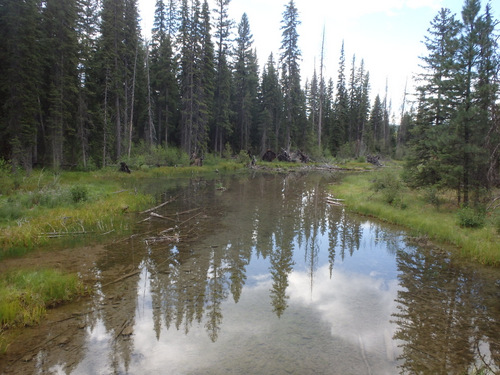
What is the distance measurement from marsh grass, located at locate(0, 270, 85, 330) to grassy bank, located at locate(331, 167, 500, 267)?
11.4m

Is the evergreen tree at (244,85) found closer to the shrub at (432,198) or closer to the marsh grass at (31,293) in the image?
the shrub at (432,198)

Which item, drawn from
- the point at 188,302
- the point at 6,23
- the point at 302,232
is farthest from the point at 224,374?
the point at 6,23

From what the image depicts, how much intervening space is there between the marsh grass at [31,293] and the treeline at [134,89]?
53.5 ft

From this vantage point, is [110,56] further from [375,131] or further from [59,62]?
[375,131]

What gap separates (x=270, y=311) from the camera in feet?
21.2

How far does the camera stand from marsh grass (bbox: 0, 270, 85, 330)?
551 centimetres

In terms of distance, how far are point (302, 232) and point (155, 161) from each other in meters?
23.6

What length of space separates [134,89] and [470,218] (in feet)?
114

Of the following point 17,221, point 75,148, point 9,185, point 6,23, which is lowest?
point 17,221

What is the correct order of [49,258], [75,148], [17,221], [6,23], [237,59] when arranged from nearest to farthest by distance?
1. [49,258]
2. [17,221]
3. [6,23]
4. [75,148]
5. [237,59]

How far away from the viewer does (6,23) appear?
19016 mm

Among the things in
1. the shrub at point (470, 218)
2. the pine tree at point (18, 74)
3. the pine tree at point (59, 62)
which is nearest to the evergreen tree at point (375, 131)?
the shrub at point (470, 218)

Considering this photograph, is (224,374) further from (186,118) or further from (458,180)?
(186,118)

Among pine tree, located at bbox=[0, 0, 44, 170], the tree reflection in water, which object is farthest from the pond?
pine tree, located at bbox=[0, 0, 44, 170]
